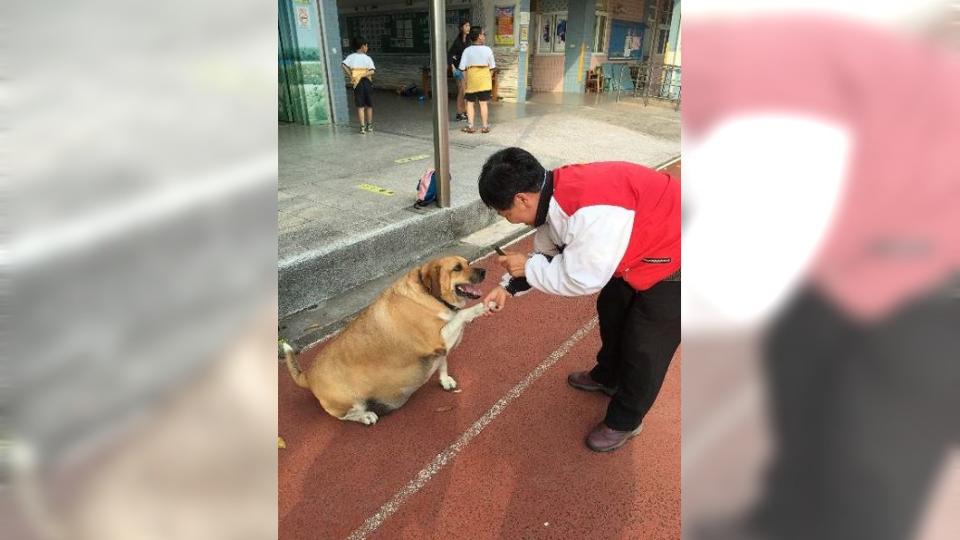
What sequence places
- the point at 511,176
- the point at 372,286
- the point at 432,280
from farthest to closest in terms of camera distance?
the point at 372,286, the point at 432,280, the point at 511,176

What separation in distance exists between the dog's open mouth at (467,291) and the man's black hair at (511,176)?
973 mm

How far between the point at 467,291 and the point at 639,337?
1159 mm

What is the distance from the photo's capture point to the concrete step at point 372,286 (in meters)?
4.07

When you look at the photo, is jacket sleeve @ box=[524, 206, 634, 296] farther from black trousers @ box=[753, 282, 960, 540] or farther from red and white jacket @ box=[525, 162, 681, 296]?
black trousers @ box=[753, 282, 960, 540]

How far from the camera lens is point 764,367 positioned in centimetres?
56

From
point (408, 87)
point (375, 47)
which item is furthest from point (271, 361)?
point (375, 47)

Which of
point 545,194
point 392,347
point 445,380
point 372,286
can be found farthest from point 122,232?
point 372,286

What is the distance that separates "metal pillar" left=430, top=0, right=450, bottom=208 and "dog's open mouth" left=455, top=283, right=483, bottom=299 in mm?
2303

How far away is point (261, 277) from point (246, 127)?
158 millimetres

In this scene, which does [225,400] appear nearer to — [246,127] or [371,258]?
[246,127]

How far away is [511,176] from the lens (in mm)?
2379

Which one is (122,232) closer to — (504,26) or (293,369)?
(293,369)

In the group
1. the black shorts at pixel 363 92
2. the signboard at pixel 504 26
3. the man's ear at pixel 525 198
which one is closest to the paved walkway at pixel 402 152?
the black shorts at pixel 363 92

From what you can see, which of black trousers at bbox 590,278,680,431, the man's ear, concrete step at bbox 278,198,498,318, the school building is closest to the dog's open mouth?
black trousers at bbox 590,278,680,431
